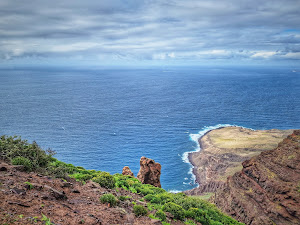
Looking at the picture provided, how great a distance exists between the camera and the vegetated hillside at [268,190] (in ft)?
139

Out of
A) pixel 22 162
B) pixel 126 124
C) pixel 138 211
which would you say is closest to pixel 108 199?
pixel 138 211

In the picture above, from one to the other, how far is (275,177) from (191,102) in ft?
499

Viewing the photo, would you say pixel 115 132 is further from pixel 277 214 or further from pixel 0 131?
pixel 277 214

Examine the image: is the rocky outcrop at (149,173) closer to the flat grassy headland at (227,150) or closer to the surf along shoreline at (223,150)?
the surf along shoreline at (223,150)

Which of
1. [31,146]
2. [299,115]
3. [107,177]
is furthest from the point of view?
[299,115]

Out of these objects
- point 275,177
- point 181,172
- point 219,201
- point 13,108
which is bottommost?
point 181,172

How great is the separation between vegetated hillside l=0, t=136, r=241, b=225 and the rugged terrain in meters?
63.4

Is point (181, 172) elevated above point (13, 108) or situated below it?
below

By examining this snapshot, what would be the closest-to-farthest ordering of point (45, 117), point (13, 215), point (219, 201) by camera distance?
1. point (13, 215)
2. point (219, 201)
3. point (45, 117)

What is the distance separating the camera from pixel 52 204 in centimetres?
1429

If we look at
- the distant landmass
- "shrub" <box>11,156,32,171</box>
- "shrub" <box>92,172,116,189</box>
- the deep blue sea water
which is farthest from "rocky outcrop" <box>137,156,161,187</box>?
the deep blue sea water

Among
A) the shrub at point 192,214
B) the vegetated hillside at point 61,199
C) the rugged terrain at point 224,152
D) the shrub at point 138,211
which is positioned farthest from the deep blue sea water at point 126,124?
the shrub at point 138,211

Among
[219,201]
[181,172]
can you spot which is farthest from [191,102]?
[219,201]

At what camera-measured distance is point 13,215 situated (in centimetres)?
1172
